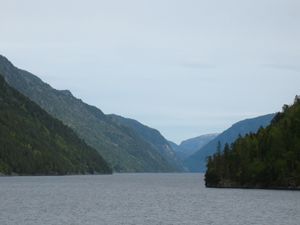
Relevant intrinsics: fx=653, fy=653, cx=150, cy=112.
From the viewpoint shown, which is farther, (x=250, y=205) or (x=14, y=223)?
(x=250, y=205)

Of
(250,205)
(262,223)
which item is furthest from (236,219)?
(250,205)

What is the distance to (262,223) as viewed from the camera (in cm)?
11469

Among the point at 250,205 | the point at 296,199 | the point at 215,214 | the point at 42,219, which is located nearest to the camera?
the point at 42,219

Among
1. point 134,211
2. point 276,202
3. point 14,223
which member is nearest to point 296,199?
point 276,202

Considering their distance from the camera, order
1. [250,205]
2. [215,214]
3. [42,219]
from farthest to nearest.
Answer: [250,205] < [215,214] < [42,219]

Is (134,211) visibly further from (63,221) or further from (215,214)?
(63,221)

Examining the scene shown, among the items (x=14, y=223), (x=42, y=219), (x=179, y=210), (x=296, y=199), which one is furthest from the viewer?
(x=296, y=199)

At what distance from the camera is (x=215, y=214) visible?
135 metres

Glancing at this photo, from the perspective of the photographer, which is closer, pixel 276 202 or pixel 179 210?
pixel 179 210

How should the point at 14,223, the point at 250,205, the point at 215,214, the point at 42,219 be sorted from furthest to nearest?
the point at 250,205
the point at 215,214
the point at 42,219
the point at 14,223

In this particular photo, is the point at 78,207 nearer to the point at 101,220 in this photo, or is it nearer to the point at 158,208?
the point at 158,208

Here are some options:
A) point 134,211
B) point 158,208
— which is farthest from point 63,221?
point 158,208

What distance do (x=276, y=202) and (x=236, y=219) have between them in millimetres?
43688

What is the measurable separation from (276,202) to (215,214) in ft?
109
